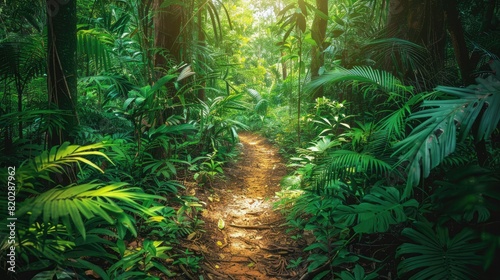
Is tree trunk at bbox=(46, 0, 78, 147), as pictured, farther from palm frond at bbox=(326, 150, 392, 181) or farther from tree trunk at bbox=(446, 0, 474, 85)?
tree trunk at bbox=(446, 0, 474, 85)

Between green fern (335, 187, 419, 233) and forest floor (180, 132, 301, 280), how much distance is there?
2.76 ft

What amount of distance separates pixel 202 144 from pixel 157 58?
153 cm

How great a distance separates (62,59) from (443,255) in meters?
2.63

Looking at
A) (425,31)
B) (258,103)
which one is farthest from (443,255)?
(258,103)

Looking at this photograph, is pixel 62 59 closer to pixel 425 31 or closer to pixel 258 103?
pixel 425 31

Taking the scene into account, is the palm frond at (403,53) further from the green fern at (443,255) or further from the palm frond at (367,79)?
the green fern at (443,255)

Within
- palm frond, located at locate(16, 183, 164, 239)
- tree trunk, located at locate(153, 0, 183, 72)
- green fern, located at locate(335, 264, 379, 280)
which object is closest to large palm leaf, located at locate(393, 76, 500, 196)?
green fern, located at locate(335, 264, 379, 280)

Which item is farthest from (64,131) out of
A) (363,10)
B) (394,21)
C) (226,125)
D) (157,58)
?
(363,10)

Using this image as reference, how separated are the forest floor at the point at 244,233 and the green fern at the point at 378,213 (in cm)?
84

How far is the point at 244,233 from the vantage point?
9.84 feet

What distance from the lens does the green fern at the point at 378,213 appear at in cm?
161

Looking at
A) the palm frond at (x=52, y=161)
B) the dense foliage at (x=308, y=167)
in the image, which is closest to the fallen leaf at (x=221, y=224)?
the dense foliage at (x=308, y=167)

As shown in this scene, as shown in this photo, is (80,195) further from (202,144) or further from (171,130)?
(202,144)

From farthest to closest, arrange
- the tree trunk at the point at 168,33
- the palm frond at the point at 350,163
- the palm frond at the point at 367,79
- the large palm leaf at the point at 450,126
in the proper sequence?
the tree trunk at the point at 168,33, the palm frond at the point at 367,79, the palm frond at the point at 350,163, the large palm leaf at the point at 450,126
